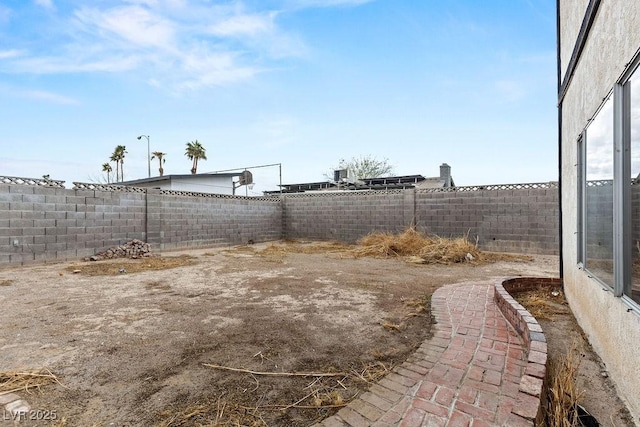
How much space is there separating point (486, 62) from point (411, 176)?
9606 millimetres

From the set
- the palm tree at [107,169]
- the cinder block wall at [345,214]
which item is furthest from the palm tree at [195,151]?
the cinder block wall at [345,214]

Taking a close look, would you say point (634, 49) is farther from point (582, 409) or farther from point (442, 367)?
point (442, 367)

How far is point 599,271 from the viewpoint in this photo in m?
2.26

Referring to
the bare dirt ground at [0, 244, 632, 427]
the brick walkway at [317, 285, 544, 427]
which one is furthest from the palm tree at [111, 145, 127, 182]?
the brick walkway at [317, 285, 544, 427]

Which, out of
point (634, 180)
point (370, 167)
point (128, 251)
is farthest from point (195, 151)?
point (634, 180)

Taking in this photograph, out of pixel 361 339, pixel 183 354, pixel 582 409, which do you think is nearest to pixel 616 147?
pixel 582 409

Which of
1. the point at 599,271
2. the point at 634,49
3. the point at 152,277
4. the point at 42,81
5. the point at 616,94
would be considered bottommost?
the point at 152,277

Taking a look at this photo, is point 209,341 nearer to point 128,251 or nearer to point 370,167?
point 128,251

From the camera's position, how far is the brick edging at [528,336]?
1.49 meters

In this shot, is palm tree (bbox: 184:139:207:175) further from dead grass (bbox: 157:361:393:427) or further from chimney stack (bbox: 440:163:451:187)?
dead grass (bbox: 157:361:393:427)

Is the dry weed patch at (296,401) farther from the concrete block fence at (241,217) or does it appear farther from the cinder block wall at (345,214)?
the cinder block wall at (345,214)

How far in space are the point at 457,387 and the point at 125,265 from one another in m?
6.88

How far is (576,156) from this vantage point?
9.91ft

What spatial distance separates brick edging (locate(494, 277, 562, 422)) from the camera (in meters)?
1.49
